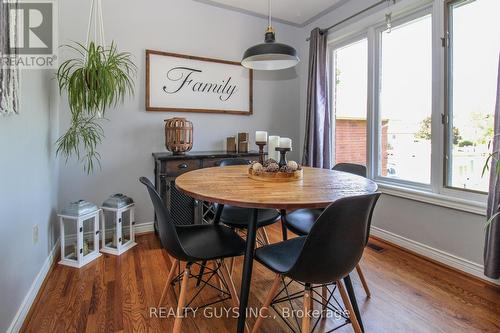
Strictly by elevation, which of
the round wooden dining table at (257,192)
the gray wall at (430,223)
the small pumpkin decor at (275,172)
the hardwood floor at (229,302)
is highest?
the small pumpkin decor at (275,172)

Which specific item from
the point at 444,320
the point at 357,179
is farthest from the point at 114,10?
the point at 444,320

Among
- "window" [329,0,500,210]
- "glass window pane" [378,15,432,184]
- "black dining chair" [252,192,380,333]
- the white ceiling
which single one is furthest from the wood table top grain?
the white ceiling

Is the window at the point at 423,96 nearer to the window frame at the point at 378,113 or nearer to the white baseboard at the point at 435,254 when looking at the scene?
the window frame at the point at 378,113

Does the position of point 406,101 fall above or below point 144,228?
above

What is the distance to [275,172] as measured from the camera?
1.69m

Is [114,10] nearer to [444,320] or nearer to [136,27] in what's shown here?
[136,27]

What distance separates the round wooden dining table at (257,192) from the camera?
120cm

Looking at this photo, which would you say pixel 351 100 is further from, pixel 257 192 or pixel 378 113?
pixel 257 192

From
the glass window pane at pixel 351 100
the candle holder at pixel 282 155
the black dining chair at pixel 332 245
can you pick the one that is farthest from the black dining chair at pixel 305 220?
the glass window pane at pixel 351 100

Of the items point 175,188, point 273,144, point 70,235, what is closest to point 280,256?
point 273,144

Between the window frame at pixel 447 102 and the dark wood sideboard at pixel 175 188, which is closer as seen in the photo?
the window frame at pixel 447 102

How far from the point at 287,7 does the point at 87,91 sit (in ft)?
7.86

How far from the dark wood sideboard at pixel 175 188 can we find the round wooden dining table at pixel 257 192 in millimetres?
966

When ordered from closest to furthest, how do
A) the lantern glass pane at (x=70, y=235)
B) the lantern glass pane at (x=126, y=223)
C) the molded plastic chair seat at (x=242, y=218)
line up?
1. the molded plastic chair seat at (x=242, y=218)
2. the lantern glass pane at (x=70, y=235)
3. the lantern glass pane at (x=126, y=223)
